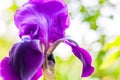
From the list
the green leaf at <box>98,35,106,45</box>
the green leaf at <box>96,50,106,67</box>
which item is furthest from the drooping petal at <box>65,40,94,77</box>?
the green leaf at <box>98,35,106,45</box>

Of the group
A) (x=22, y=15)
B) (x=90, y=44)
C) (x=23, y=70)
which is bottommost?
(x=90, y=44)

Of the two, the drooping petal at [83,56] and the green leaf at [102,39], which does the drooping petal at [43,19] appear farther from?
the green leaf at [102,39]

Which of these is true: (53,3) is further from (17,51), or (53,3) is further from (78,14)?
(78,14)

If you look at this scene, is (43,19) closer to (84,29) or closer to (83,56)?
(83,56)

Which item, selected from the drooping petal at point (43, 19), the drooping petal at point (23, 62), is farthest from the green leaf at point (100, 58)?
the drooping petal at point (23, 62)

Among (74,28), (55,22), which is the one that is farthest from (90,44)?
(55,22)

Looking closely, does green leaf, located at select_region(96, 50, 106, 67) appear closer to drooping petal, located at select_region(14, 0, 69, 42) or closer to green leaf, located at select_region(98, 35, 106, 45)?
green leaf, located at select_region(98, 35, 106, 45)

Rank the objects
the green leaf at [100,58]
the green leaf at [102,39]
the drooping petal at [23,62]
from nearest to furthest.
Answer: the drooping petal at [23,62], the green leaf at [100,58], the green leaf at [102,39]
